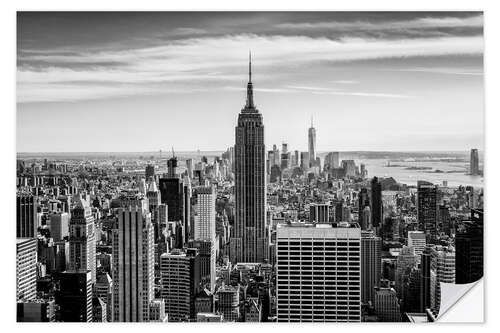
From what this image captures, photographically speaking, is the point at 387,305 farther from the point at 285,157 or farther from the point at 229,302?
the point at 285,157

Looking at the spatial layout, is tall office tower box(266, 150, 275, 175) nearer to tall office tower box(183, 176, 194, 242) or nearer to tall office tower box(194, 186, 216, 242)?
tall office tower box(194, 186, 216, 242)

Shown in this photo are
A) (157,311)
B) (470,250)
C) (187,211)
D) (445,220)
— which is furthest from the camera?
(187,211)

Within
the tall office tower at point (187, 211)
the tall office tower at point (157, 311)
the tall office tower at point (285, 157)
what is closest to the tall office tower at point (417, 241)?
the tall office tower at point (285, 157)

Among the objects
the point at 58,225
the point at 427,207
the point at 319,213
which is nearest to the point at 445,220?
the point at 427,207

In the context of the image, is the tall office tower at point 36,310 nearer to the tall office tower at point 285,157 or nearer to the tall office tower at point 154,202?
the tall office tower at point 154,202

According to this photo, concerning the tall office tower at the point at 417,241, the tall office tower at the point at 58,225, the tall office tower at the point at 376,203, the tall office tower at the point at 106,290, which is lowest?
the tall office tower at the point at 106,290
